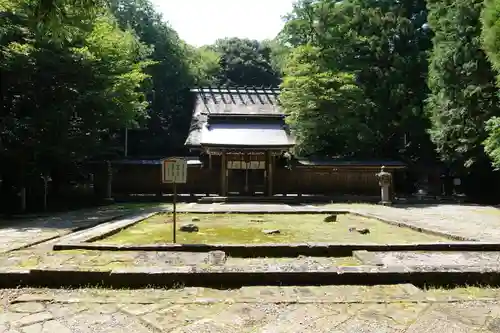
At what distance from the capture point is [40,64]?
14.4 meters

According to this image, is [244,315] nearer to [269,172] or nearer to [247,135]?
[269,172]

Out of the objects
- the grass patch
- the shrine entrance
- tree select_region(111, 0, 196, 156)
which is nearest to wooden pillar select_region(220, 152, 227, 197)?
the shrine entrance

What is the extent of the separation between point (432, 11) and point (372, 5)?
5.13 metres

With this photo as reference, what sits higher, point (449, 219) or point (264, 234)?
point (264, 234)

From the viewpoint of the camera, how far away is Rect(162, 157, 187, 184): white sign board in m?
6.77

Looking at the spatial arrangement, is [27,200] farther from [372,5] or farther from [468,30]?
[372,5]

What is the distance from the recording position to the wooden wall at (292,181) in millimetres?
21641

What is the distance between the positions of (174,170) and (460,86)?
18973 millimetres

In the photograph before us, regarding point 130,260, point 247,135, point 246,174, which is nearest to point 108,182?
point 246,174

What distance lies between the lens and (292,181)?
2178 cm

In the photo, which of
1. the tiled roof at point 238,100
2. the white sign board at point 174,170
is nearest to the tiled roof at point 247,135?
the tiled roof at point 238,100

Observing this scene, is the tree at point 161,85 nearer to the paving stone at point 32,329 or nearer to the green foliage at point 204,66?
the green foliage at point 204,66

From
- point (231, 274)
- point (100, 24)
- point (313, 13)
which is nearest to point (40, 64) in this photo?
point (100, 24)

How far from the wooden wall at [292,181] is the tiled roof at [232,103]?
420 cm
